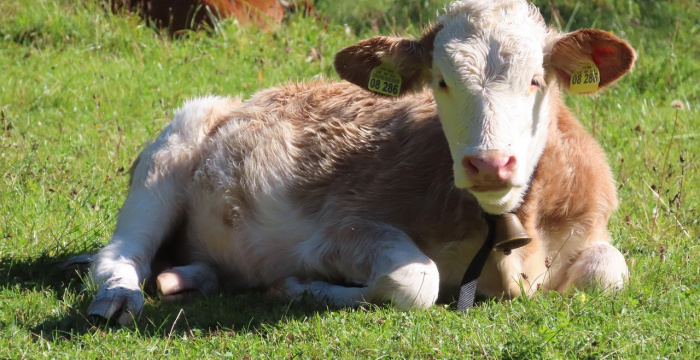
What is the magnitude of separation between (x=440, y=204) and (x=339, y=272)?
0.72 meters

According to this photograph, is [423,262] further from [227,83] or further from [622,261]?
[227,83]

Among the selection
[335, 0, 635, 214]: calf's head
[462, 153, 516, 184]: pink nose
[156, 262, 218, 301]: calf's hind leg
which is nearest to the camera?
[462, 153, 516, 184]: pink nose

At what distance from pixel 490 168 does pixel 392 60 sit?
126cm

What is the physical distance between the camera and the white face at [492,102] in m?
4.63

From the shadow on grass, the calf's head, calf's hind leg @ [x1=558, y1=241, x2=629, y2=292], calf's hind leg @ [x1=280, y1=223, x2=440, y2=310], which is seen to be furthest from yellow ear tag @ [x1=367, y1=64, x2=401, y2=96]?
calf's hind leg @ [x1=558, y1=241, x2=629, y2=292]

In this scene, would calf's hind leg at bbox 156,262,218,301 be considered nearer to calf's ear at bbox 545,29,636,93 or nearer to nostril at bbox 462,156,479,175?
nostril at bbox 462,156,479,175

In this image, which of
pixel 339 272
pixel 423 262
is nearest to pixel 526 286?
pixel 423 262

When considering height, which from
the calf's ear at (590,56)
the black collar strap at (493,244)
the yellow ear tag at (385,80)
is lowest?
the black collar strap at (493,244)

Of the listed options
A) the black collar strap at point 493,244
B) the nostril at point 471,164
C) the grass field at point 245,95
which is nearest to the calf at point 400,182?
the nostril at point 471,164

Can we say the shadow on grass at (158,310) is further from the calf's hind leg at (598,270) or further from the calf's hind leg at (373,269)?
the calf's hind leg at (598,270)

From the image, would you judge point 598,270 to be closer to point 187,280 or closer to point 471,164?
point 471,164

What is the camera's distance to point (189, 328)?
495cm

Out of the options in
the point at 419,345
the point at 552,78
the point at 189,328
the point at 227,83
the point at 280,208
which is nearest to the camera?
the point at 419,345

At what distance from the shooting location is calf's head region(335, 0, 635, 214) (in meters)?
4.68
